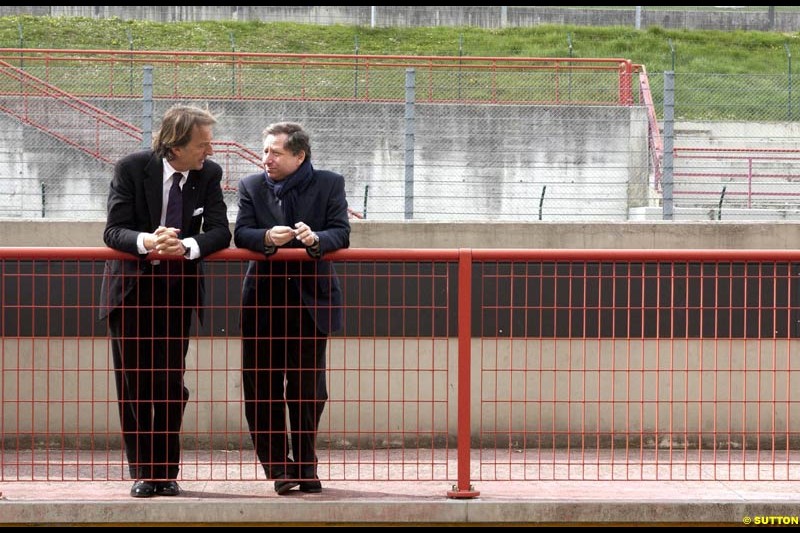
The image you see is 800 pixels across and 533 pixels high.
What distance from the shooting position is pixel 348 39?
31.2 meters

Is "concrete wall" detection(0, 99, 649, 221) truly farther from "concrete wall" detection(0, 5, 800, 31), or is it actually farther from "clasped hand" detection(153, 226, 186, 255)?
"concrete wall" detection(0, 5, 800, 31)

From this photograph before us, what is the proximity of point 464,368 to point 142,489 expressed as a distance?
1.68 m

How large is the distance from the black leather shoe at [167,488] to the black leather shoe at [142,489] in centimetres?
3

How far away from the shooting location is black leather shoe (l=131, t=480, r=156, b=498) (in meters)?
5.87

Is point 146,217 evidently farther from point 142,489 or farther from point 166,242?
point 142,489

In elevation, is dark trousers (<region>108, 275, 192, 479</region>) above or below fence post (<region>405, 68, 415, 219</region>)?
below

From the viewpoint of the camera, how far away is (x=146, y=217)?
592cm

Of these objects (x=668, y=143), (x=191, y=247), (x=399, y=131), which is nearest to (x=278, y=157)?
(x=191, y=247)

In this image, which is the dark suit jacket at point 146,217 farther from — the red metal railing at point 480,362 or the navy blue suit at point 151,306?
the red metal railing at point 480,362

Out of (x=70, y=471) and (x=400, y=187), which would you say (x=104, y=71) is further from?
(x=70, y=471)

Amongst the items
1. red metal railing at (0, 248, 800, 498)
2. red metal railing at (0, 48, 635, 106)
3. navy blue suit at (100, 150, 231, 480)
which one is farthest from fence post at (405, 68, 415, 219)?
red metal railing at (0, 48, 635, 106)

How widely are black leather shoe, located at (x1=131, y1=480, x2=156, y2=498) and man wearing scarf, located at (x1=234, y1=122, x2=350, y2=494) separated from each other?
1.84 feet

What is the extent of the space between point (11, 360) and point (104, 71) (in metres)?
11.8

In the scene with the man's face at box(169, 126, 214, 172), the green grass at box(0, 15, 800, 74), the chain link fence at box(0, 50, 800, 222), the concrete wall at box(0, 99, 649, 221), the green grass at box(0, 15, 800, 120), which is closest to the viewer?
the man's face at box(169, 126, 214, 172)
